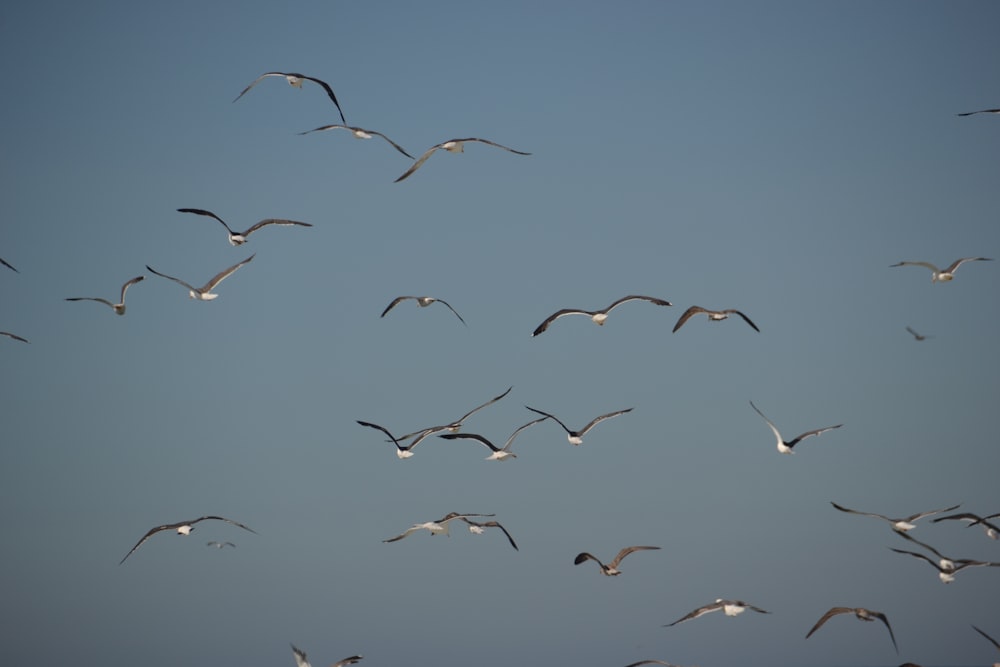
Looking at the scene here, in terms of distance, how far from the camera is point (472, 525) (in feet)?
157

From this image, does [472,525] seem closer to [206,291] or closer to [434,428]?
[434,428]

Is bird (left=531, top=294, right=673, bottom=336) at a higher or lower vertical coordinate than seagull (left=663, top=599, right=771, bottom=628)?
higher

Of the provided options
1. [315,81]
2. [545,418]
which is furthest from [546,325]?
[315,81]

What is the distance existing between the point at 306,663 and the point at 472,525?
38.1 ft

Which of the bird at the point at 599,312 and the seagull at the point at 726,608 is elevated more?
the bird at the point at 599,312

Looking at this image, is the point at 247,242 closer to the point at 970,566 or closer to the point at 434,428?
the point at 434,428

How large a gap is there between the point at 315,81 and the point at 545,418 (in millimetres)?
12512

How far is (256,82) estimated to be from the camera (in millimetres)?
42062

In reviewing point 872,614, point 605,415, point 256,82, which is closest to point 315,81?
point 256,82

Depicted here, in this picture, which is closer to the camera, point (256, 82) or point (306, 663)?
point (306, 663)

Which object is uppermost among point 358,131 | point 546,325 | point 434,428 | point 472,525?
point 358,131

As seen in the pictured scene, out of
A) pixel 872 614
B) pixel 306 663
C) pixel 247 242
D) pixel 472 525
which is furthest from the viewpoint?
pixel 472 525

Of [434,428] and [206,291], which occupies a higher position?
[206,291]

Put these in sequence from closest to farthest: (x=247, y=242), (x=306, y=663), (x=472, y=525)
Result: (x=306, y=663) < (x=247, y=242) < (x=472, y=525)
